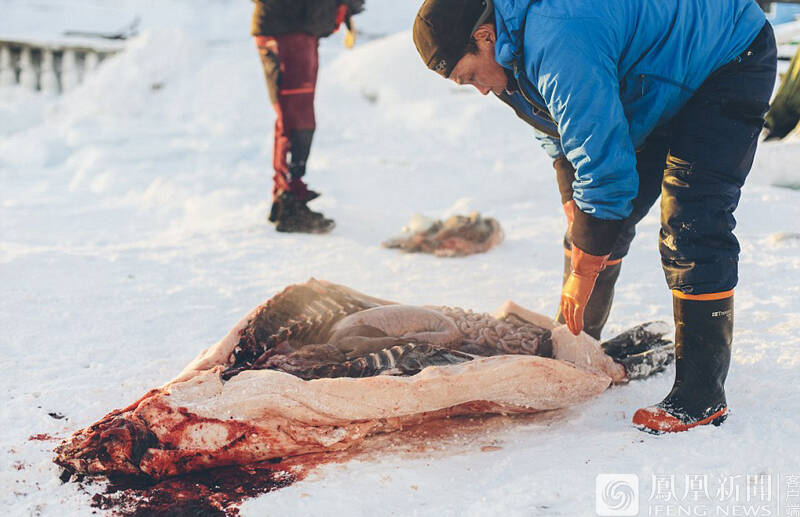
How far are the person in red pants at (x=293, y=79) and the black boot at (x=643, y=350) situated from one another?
2862 millimetres

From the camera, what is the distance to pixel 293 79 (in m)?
5.08

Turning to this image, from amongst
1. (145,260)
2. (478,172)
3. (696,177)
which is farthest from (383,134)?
(696,177)

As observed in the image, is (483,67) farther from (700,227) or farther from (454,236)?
(454,236)

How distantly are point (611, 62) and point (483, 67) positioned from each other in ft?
1.28

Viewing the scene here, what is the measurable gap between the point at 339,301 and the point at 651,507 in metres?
1.39

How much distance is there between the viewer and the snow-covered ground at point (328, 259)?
212 cm

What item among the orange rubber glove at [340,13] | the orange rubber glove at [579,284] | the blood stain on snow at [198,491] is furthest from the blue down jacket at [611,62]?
the orange rubber glove at [340,13]

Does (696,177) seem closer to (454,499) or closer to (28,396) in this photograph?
(454,499)

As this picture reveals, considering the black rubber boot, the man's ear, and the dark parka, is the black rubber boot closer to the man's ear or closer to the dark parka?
the man's ear

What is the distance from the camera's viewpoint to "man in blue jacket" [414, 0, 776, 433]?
196 cm

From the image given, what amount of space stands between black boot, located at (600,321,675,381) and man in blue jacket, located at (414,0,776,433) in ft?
1.12

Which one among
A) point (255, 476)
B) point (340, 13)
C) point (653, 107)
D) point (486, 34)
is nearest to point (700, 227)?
point (653, 107)

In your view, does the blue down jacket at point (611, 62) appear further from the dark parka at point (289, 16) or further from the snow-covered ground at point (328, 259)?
the dark parka at point (289, 16)

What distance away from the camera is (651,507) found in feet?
6.25
